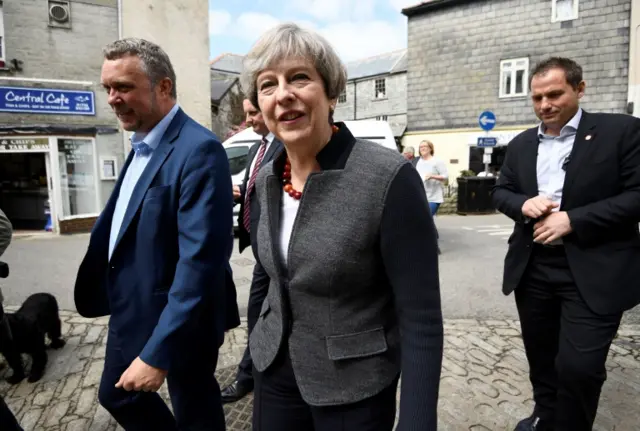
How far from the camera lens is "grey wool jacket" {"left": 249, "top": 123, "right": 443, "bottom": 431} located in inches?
53.2

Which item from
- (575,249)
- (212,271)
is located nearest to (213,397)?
(212,271)

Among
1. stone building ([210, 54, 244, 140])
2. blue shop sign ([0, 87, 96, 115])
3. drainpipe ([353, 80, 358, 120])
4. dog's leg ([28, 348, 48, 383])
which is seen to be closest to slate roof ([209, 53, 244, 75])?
stone building ([210, 54, 244, 140])

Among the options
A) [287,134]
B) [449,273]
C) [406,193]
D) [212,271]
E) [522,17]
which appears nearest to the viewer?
[406,193]

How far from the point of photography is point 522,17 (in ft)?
68.6

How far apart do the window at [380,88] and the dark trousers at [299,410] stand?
32045 mm

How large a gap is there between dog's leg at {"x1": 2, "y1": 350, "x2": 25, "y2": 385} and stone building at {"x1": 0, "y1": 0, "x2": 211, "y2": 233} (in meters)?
9.47

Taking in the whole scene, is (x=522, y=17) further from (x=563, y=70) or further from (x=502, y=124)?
(x=563, y=70)

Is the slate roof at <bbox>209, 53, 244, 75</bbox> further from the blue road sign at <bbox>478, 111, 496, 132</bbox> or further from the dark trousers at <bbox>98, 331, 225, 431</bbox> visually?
the dark trousers at <bbox>98, 331, 225, 431</bbox>

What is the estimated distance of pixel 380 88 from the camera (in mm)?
32469

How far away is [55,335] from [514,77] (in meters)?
22.2

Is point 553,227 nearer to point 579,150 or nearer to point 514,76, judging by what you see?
point 579,150

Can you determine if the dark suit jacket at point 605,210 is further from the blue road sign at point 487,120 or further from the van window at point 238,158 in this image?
the blue road sign at point 487,120

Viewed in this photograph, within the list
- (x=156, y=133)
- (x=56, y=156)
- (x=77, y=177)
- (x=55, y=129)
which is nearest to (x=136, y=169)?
(x=156, y=133)

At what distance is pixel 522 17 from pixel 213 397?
23459 millimetres
